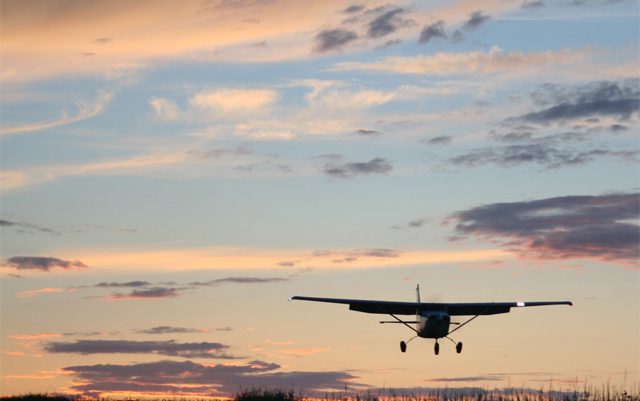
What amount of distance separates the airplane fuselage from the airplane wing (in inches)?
57.7

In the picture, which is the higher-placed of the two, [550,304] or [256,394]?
[550,304]

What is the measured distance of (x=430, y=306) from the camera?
74.9 metres

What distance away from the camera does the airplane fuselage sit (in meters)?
72.6

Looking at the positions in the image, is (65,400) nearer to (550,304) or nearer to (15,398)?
(15,398)

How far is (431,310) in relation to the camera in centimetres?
7506

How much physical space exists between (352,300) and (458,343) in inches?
343

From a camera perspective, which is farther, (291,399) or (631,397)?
(291,399)

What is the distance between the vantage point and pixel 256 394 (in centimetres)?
5356

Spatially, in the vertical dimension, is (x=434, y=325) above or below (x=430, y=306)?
below

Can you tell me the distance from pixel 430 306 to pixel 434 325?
2.59m

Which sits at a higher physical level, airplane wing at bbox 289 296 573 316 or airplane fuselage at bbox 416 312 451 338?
airplane wing at bbox 289 296 573 316

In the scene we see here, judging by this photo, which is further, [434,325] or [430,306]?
[430,306]

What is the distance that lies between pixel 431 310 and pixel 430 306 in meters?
0.39

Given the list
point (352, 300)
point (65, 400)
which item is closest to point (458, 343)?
point (352, 300)
